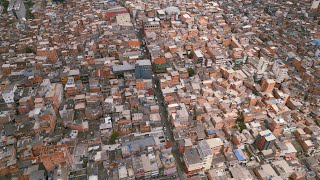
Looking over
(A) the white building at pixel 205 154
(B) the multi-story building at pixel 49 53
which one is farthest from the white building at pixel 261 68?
(B) the multi-story building at pixel 49 53

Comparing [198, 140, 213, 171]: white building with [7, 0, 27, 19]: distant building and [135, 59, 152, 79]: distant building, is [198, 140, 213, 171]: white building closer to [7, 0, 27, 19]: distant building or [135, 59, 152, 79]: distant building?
[135, 59, 152, 79]: distant building

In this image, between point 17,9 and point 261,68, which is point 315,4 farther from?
point 17,9

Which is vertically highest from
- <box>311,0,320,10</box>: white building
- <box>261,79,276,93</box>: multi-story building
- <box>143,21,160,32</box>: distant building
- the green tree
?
<box>311,0,320,10</box>: white building

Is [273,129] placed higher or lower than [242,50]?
lower

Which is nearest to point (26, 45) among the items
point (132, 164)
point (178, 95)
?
point (178, 95)

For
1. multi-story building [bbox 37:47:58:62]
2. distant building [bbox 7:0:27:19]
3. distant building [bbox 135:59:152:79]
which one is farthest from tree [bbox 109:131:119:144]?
distant building [bbox 7:0:27:19]

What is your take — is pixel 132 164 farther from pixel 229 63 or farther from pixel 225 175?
pixel 229 63
